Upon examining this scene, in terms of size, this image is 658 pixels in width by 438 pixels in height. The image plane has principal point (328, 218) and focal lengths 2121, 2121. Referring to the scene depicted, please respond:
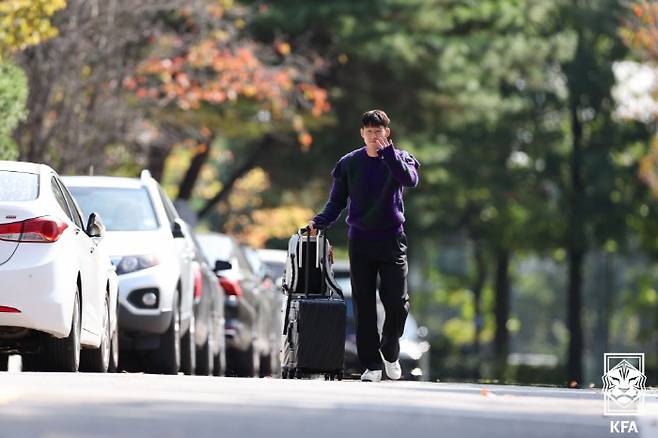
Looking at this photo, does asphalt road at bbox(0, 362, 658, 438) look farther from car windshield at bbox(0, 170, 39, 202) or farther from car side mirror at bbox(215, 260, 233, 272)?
car side mirror at bbox(215, 260, 233, 272)

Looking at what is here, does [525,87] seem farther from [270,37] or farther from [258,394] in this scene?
[258,394]

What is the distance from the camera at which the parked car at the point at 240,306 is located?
22.4 metres

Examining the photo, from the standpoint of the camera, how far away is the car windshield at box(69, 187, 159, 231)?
18.1m

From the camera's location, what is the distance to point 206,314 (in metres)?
20.1

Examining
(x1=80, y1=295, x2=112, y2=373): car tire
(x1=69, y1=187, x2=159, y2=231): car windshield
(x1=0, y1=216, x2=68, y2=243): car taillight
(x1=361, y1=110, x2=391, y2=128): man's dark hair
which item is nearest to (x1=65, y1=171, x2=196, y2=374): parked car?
(x1=69, y1=187, x2=159, y2=231): car windshield

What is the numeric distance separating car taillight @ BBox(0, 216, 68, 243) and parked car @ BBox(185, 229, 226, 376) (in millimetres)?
4929

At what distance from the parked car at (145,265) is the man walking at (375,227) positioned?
3.23m

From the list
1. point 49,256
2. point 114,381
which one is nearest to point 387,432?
point 114,381

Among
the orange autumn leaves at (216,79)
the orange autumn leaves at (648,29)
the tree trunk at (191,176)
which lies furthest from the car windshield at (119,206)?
the tree trunk at (191,176)

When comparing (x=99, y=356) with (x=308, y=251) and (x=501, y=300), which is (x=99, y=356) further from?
(x=501, y=300)

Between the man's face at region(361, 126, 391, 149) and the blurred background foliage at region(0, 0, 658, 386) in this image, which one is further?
the blurred background foliage at region(0, 0, 658, 386)

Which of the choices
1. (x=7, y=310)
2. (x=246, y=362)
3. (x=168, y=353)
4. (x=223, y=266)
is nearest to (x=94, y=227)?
(x=7, y=310)

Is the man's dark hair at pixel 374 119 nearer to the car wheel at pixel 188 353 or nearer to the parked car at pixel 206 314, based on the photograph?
the parked car at pixel 206 314

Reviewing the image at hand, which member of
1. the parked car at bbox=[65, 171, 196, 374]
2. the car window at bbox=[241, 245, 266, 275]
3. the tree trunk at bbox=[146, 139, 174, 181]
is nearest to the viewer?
the parked car at bbox=[65, 171, 196, 374]
